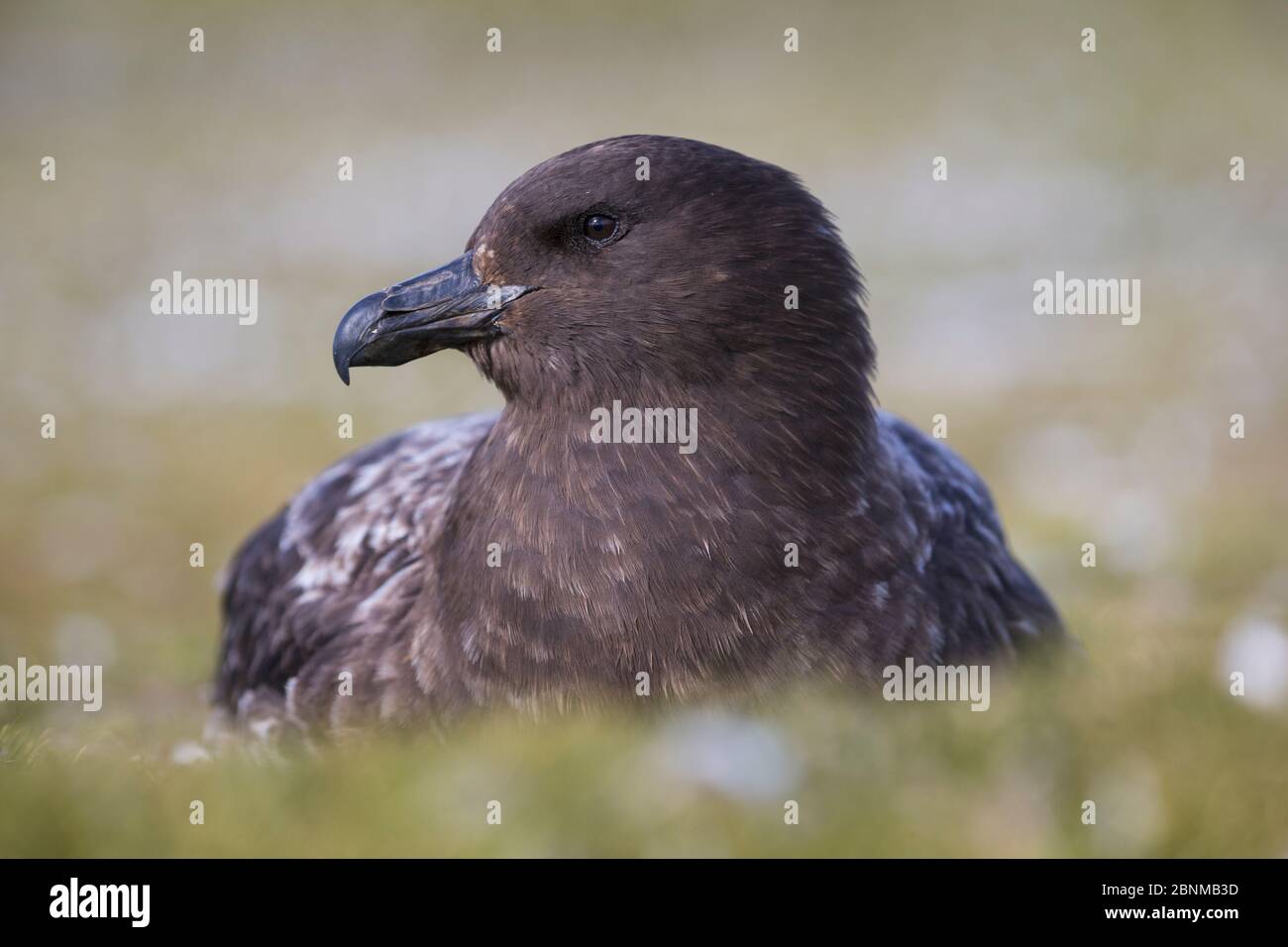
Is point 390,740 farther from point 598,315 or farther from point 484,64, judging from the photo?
point 484,64

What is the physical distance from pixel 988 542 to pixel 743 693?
3.97 ft

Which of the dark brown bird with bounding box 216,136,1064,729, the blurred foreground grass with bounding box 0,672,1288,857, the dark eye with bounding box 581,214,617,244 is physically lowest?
the blurred foreground grass with bounding box 0,672,1288,857

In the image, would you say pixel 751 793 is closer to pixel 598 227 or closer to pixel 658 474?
pixel 658 474

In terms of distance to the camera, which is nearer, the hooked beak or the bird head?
the bird head

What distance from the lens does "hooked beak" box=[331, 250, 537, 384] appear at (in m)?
3.75

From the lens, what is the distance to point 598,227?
12.1 ft

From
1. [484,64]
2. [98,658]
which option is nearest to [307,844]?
[98,658]

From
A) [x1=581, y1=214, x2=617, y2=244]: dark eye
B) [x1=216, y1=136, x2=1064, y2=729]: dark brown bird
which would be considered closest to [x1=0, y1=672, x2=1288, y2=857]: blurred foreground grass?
[x1=216, y1=136, x2=1064, y2=729]: dark brown bird

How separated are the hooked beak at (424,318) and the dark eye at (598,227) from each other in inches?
7.8

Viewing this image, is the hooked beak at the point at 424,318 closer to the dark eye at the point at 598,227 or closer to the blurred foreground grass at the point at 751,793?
the dark eye at the point at 598,227

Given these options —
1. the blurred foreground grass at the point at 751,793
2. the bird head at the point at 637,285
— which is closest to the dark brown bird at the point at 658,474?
the bird head at the point at 637,285

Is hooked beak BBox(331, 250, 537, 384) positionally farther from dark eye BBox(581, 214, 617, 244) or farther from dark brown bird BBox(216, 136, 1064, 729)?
dark eye BBox(581, 214, 617, 244)

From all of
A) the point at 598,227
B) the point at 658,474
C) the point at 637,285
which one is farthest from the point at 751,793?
the point at 598,227

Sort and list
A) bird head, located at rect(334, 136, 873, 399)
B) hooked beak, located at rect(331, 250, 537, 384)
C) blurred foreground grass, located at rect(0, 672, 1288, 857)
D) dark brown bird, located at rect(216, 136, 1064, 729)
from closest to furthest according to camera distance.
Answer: blurred foreground grass, located at rect(0, 672, 1288, 857) → dark brown bird, located at rect(216, 136, 1064, 729) → bird head, located at rect(334, 136, 873, 399) → hooked beak, located at rect(331, 250, 537, 384)
